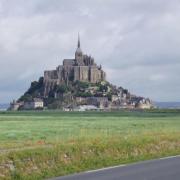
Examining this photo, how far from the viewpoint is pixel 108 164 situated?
19.3m

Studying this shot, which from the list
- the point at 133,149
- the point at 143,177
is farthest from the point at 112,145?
the point at 143,177

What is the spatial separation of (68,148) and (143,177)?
4.09 m

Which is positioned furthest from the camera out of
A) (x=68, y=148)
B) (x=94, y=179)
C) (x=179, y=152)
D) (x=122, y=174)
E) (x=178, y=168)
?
(x=179, y=152)

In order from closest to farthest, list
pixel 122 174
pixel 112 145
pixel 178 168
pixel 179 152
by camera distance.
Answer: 1. pixel 122 174
2. pixel 178 168
3. pixel 112 145
4. pixel 179 152

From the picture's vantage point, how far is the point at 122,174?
16.3 meters

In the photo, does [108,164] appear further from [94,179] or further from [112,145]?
[94,179]

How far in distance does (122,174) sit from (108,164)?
3.06 metres

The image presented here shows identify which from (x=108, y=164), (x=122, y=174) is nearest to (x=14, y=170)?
(x=122, y=174)

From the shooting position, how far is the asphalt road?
51.0ft

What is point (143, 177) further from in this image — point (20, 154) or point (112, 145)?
point (112, 145)

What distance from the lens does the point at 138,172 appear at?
16719 mm

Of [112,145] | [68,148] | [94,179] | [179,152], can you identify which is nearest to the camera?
[94,179]

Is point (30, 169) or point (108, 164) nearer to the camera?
point (30, 169)

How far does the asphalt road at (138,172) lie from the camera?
51.0 feet
